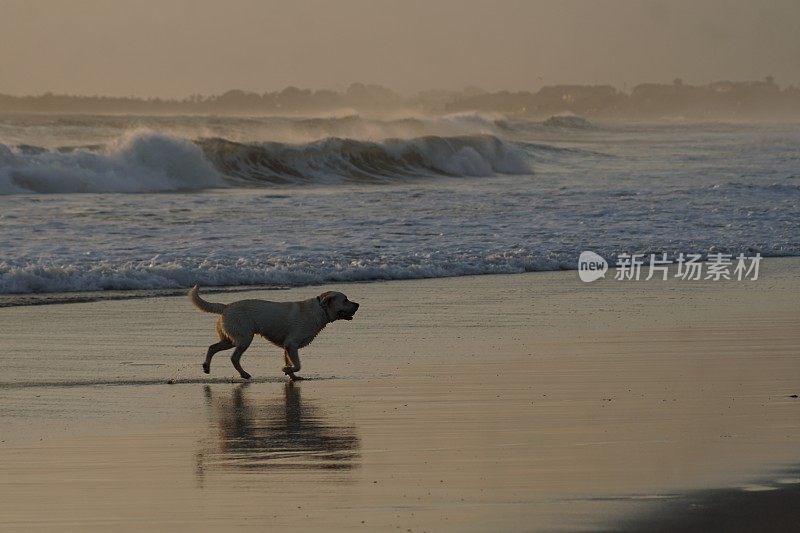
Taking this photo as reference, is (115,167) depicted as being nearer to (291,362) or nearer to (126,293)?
(126,293)

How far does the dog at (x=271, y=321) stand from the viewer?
428 inches

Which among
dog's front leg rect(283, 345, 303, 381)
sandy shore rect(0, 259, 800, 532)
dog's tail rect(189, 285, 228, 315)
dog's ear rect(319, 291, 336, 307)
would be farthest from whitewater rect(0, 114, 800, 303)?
dog's front leg rect(283, 345, 303, 381)

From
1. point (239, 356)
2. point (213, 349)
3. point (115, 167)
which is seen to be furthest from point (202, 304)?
point (115, 167)

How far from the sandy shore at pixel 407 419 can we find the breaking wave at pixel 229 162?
774 inches

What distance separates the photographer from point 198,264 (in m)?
17.9

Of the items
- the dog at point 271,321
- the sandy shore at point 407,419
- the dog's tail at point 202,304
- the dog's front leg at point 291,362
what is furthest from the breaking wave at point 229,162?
the dog's front leg at point 291,362

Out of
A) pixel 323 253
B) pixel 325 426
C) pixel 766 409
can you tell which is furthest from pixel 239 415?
pixel 323 253

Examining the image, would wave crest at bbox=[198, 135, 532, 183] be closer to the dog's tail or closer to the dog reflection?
the dog's tail

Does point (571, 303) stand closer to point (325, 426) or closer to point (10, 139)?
point (325, 426)

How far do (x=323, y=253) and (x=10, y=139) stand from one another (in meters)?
24.9

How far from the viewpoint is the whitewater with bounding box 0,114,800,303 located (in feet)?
60.2

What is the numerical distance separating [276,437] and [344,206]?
19056mm

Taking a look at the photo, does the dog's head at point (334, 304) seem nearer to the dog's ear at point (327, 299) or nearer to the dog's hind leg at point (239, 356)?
the dog's ear at point (327, 299)

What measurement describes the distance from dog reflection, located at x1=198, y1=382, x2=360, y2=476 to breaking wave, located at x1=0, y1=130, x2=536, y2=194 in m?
23.3
